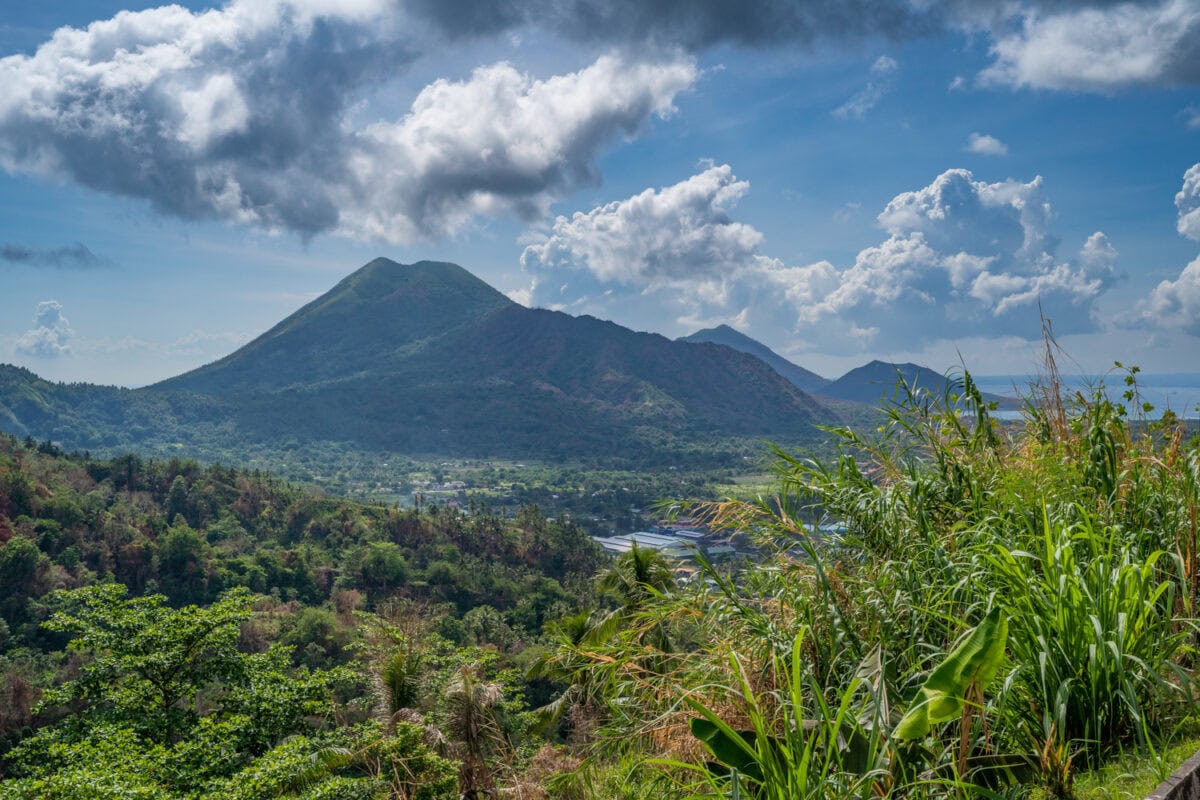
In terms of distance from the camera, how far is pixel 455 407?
170750mm

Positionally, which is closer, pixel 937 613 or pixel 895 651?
pixel 937 613

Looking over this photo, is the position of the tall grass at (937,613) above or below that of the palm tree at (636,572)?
above

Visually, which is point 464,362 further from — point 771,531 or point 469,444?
point 771,531

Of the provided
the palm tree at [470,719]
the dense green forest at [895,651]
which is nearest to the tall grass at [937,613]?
the dense green forest at [895,651]

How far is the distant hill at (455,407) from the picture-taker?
151375mm

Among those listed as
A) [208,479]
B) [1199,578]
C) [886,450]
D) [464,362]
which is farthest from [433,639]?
[464,362]

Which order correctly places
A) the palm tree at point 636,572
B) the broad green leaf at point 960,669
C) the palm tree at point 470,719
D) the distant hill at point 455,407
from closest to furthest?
the broad green leaf at point 960,669
the palm tree at point 470,719
the palm tree at point 636,572
the distant hill at point 455,407

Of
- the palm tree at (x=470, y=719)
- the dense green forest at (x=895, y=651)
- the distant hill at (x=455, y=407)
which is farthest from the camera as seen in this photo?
the distant hill at (x=455, y=407)

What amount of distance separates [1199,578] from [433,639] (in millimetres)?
17040

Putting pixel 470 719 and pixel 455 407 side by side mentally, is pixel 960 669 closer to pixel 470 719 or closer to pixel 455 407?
pixel 470 719

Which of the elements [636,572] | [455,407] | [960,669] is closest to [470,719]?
[636,572]

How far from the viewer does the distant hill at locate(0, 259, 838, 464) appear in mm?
Result: 151375

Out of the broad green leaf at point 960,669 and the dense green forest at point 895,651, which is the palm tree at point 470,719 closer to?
the dense green forest at point 895,651

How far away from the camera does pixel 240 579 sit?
128 feet
